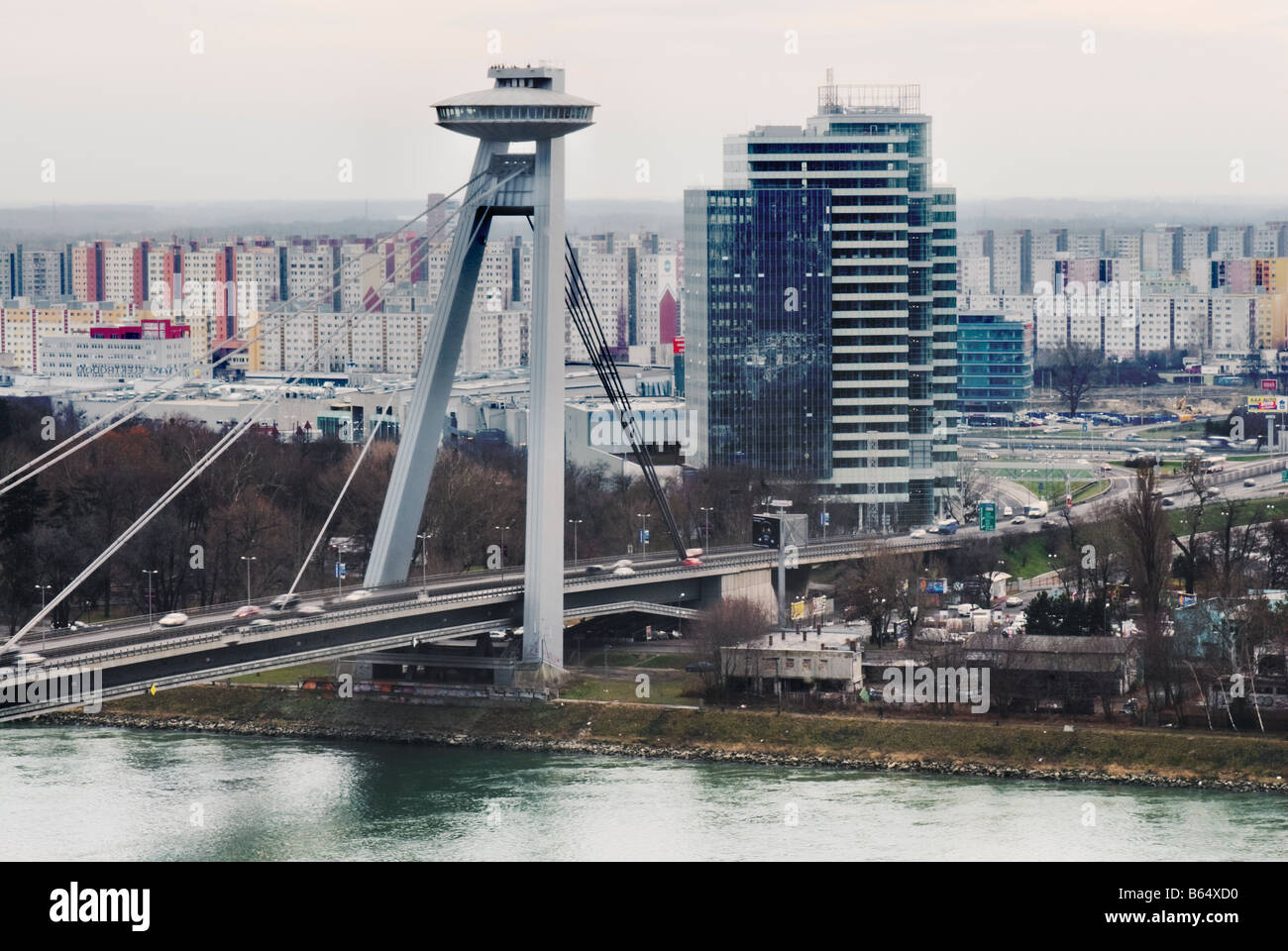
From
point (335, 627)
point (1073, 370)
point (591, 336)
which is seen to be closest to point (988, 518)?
point (591, 336)

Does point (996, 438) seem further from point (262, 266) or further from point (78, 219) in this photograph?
point (78, 219)

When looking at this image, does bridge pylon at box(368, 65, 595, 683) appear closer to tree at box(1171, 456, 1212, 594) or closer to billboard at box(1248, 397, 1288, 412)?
tree at box(1171, 456, 1212, 594)

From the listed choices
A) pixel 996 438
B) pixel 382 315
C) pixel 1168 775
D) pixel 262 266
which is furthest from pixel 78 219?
pixel 1168 775

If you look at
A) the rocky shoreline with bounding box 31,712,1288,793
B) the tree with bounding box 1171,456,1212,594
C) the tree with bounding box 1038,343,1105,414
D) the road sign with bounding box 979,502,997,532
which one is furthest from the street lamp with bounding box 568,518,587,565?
the tree with bounding box 1038,343,1105,414

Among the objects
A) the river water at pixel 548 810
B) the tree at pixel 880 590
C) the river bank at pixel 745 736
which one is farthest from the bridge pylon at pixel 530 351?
→ the tree at pixel 880 590

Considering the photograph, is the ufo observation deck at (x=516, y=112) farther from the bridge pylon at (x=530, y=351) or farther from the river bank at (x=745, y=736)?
the river bank at (x=745, y=736)

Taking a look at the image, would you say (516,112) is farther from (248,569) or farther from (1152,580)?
(1152,580)

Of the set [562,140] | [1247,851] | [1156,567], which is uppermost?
[562,140]
